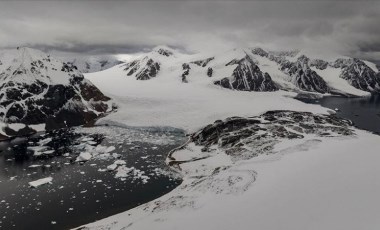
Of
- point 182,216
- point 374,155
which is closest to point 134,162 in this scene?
point 182,216

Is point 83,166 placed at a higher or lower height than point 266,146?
lower

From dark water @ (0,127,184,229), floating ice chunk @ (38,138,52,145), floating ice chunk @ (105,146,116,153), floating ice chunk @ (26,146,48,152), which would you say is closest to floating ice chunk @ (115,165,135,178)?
dark water @ (0,127,184,229)

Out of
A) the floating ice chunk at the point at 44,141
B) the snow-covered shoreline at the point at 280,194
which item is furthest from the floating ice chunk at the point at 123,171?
the floating ice chunk at the point at 44,141

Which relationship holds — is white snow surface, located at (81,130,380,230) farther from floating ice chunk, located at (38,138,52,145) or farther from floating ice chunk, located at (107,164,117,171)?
floating ice chunk, located at (38,138,52,145)

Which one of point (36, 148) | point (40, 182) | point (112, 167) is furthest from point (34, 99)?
point (40, 182)

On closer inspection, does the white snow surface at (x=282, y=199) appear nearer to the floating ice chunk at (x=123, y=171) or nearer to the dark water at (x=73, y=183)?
the dark water at (x=73, y=183)

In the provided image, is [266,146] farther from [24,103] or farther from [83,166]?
[24,103]
